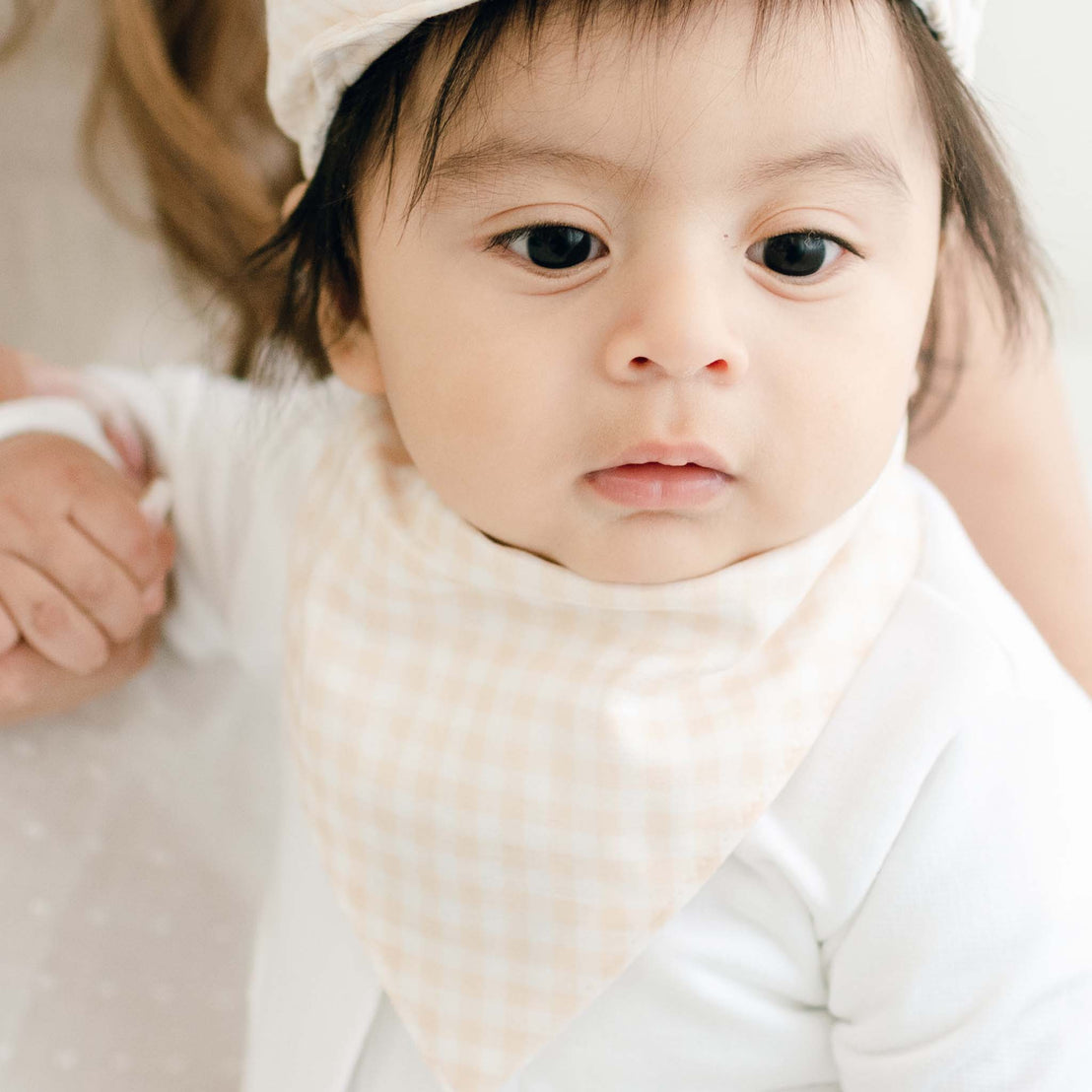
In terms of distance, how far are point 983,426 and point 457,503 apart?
55 cm

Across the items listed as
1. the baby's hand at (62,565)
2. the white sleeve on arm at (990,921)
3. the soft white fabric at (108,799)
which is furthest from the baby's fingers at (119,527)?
the white sleeve on arm at (990,921)

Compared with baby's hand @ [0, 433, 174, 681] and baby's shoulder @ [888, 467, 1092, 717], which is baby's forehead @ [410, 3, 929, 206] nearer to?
baby's shoulder @ [888, 467, 1092, 717]

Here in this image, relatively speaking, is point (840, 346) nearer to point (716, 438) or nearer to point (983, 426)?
point (716, 438)

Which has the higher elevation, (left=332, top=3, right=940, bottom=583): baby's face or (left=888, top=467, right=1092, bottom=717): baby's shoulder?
(left=332, top=3, right=940, bottom=583): baby's face

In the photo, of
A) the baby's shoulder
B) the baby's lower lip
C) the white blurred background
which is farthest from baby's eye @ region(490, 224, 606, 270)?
the white blurred background

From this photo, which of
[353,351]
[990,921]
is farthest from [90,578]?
[990,921]

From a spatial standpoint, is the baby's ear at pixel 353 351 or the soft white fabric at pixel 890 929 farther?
the baby's ear at pixel 353 351

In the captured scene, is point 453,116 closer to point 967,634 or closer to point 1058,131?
point 967,634

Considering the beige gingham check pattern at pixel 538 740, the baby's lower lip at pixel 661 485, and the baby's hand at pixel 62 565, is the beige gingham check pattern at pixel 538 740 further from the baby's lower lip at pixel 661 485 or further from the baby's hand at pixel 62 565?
the baby's hand at pixel 62 565

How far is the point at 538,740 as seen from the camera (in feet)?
2.18

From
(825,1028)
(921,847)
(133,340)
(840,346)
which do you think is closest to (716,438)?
(840,346)

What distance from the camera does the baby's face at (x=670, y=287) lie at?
0.54 metres

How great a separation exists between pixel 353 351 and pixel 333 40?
0.19 meters

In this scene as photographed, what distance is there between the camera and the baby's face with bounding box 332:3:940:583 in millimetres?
540
